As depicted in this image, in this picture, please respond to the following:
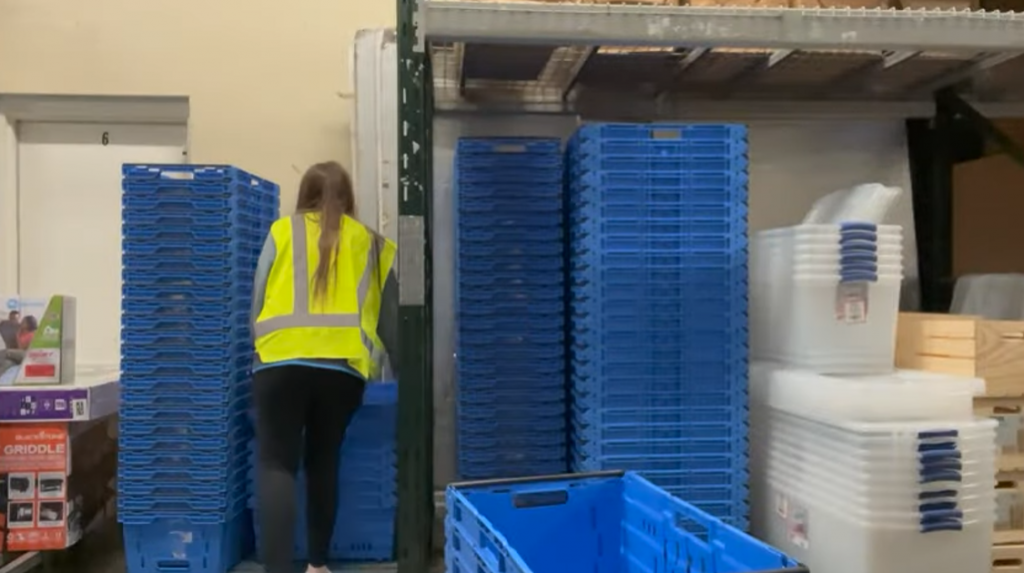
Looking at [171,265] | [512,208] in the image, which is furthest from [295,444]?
[512,208]

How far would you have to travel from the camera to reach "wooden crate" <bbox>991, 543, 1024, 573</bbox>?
9.79 ft

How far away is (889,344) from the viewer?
10.1 feet

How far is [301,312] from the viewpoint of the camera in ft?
10.1

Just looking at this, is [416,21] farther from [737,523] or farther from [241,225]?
[737,523]

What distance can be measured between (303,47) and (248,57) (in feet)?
0.94

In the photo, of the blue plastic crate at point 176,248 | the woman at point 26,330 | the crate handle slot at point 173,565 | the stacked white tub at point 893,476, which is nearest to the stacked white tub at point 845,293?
the stacked white tub at point 893,476

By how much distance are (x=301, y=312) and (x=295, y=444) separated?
0.47 metres

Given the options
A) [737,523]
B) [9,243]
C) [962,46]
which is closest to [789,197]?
[962,46]

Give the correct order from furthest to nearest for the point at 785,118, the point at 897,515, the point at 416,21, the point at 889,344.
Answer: the point at 785,118
the point at 889,344
the point at 416,21
the point at 897,515

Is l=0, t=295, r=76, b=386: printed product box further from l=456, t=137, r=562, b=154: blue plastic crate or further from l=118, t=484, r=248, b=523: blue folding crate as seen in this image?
l=456, t=137, r=562, b=154: blue plastic crate

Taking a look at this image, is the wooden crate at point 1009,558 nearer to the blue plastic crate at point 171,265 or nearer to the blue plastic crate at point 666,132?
the blue plastic crate at point 666,132

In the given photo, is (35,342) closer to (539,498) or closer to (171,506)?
(171,506)

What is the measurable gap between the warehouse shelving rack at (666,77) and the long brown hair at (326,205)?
1.07 ft

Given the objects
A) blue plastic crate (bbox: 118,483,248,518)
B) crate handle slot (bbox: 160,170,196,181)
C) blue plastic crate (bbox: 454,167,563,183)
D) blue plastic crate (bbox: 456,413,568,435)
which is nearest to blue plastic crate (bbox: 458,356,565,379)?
blue plastic crate (bbox: 456,413,568,435)
